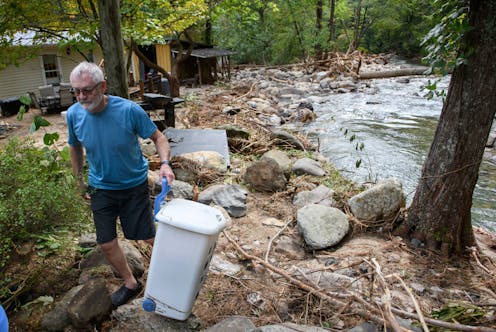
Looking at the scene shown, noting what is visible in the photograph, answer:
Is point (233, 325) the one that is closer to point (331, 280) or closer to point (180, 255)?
point (180, 255)

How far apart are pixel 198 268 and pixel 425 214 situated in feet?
8.77

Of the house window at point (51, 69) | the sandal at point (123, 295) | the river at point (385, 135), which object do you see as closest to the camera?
the sandal at point (123, 295)

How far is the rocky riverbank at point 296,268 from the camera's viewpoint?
252 cm

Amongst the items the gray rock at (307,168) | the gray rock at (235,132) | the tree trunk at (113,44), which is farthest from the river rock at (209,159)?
the tree trunk at (113,44)

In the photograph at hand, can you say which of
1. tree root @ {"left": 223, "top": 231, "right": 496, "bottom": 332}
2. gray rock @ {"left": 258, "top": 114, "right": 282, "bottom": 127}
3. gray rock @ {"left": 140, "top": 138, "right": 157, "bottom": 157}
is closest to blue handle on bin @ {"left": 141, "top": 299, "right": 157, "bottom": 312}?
tree root @ {"left": 223, "top": 231, "right": 496, "bottom": 332}

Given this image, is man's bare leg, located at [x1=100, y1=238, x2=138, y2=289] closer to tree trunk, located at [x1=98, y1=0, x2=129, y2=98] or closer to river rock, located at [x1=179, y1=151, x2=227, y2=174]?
tree trunk, located at [x1=98, y1=0, x2=129, y2=98]

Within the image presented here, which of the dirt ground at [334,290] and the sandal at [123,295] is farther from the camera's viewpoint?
the sandal at [123,295]

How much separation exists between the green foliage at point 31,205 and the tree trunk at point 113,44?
45.9 inches

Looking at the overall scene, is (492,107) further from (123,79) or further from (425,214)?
(123,79)

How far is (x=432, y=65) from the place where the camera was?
3.42 m

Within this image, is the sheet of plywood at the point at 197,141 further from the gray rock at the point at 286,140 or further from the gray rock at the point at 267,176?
the gray rock at the point at 286,140

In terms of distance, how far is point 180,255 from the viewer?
7.41 ft

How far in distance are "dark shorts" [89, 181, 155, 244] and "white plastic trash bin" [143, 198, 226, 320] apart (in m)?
0.49

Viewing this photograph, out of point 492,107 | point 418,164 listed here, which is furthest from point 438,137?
point 418,164
